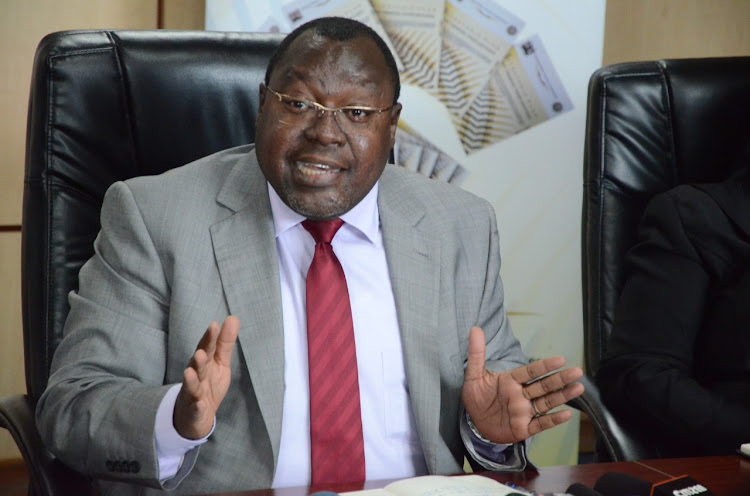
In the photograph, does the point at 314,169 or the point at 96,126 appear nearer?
the point at 314,169

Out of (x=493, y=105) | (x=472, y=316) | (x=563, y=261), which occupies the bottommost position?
(x=563, y=261)

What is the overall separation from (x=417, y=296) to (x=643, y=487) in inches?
24.2

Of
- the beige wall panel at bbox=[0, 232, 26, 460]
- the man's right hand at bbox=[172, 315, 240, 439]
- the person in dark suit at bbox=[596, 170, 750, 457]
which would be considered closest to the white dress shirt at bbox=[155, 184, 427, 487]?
the man's right hand at bbox=[172, 315, 240, 439]

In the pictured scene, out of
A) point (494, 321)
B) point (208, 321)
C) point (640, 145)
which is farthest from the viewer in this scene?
point (640, 145)

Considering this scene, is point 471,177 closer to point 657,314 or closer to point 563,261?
point 563,261

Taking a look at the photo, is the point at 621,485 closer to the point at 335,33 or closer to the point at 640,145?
the point at 335,33

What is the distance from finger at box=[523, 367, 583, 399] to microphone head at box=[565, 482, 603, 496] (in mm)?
257

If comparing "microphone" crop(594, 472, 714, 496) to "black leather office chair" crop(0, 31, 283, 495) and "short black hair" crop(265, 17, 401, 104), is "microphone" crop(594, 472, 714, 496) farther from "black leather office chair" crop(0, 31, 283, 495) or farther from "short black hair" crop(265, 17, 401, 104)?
"black leather office chair" crop(0, 31, 283, 495)

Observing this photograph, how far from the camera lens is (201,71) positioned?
193 centimetres

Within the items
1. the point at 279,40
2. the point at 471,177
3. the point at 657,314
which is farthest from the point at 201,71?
the point at 471,177

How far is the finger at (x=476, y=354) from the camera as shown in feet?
5.49

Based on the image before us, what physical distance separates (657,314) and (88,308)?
1163 millimetres

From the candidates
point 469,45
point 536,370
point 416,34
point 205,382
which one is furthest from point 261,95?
point 469,45

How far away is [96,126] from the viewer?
1.87 m
